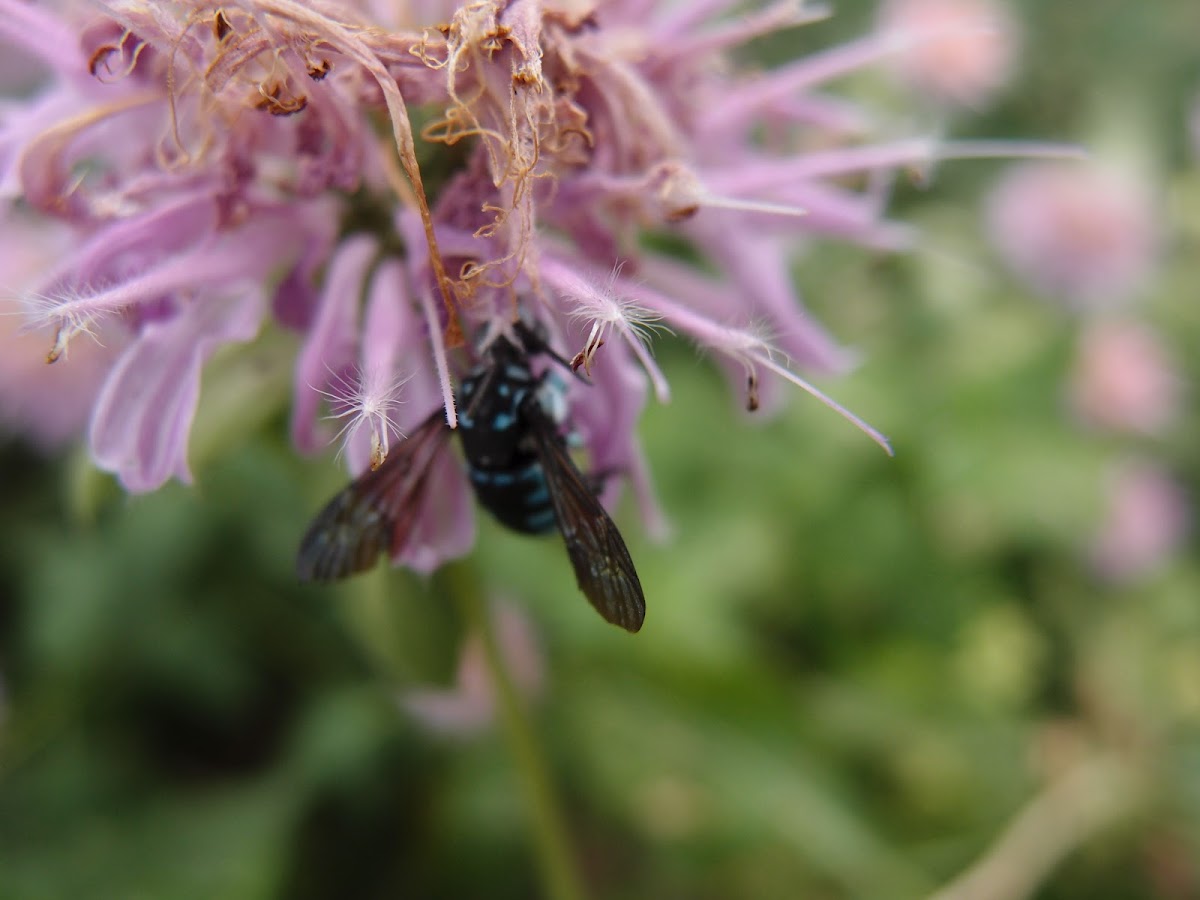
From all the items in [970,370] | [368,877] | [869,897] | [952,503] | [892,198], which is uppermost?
[892,198]

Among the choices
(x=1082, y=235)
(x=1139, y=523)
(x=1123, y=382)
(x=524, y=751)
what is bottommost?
(x=524, y=751)

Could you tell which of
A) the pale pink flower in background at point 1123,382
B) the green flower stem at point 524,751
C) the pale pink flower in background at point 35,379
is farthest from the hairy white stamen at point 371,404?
the pale pink flower in background at point 1123,382

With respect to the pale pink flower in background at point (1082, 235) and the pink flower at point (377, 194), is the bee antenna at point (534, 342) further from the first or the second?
the pale pink flower in background at point (1082, 235)

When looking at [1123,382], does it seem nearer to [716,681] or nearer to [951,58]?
[951,58]

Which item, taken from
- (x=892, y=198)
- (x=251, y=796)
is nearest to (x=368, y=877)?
(x=251, y=796)

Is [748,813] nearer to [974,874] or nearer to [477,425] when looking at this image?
[974,874]

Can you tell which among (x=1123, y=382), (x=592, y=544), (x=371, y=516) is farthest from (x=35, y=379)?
(x=1123, y=382)

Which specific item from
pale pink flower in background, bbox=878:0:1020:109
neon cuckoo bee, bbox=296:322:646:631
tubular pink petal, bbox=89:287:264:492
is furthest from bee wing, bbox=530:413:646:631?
pale pink flower in background, bbox=878:0:1020:109
